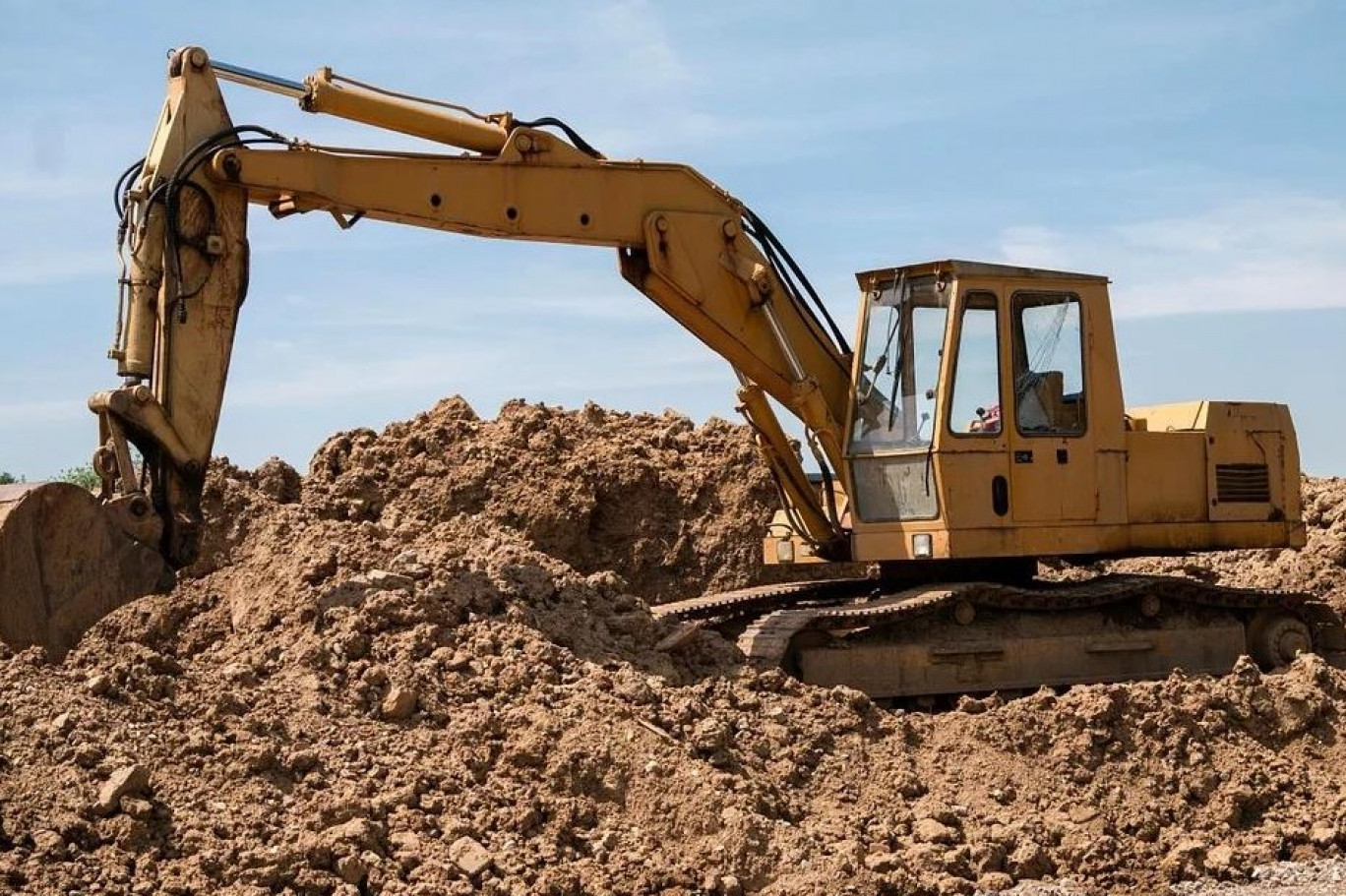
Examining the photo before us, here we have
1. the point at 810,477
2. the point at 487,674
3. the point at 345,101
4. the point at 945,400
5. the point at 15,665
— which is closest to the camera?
the point at 15,665

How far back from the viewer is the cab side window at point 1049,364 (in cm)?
1263

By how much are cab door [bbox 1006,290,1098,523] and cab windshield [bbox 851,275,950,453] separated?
20.2 inches

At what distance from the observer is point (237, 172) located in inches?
427

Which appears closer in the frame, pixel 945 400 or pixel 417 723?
pixel 417 723

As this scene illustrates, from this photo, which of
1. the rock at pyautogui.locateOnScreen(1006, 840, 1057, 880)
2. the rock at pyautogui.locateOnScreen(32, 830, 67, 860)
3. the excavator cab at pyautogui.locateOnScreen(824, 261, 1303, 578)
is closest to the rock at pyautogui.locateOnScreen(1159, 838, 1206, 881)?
the rock at pyautogui.locateOnScreen(1006, 840, 1057, 880)

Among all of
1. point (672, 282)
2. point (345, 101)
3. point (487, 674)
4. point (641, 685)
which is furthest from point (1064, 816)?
point (345, 101)

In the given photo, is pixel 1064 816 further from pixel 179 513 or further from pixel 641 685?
pixel 179 513

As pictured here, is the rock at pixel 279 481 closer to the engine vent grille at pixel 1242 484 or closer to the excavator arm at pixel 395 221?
the excavator arm at pixel 395 221

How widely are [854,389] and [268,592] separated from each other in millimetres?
4036

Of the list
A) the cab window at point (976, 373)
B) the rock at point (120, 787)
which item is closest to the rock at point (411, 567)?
the rock at point (120, 787)

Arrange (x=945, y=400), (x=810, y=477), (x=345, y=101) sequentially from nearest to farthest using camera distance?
(x=345, y=101) < (x=945, y=400) < (x=810, y=477)

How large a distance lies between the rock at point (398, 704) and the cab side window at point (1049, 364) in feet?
15.4

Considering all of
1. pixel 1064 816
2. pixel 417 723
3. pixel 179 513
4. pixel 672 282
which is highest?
pixel 672 282

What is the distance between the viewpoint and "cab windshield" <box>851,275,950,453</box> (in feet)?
40.9
